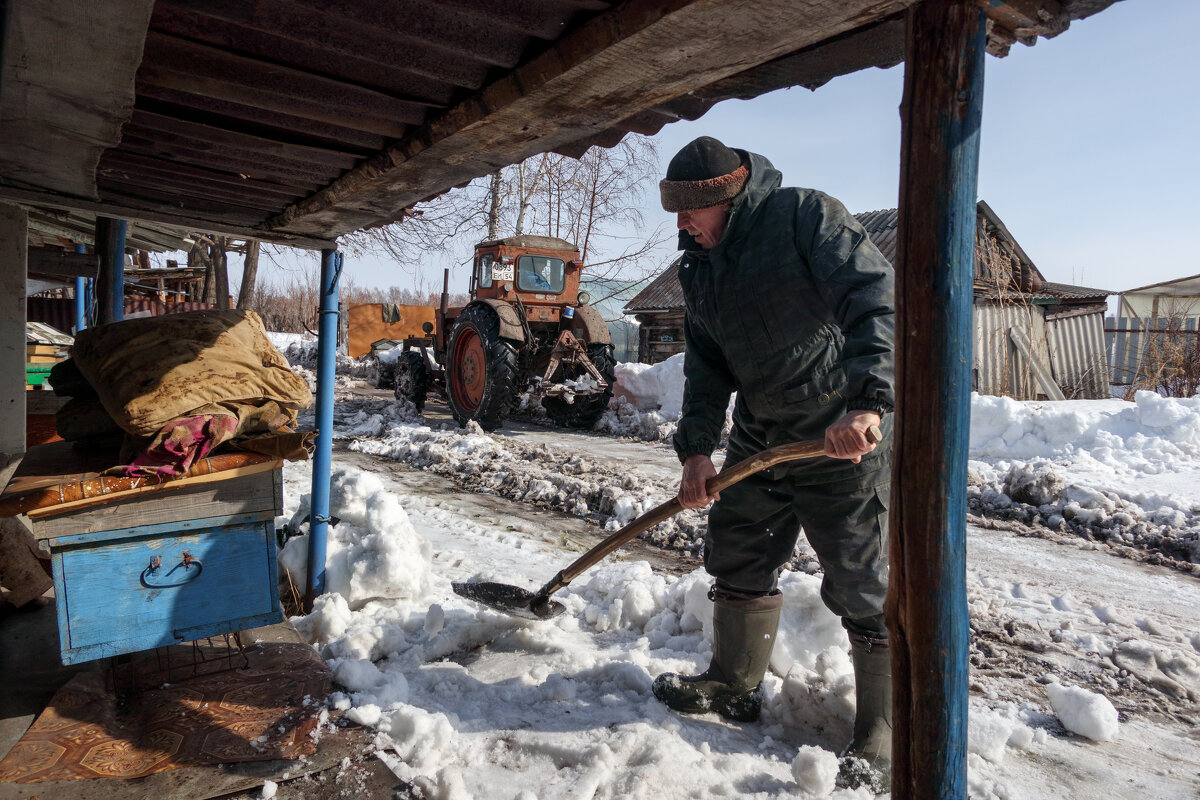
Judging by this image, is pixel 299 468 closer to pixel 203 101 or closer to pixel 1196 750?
pixel 203 101

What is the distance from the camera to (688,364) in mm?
2613

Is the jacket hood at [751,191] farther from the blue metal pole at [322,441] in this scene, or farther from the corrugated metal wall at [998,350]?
the corrugated metal wall at [998,350]

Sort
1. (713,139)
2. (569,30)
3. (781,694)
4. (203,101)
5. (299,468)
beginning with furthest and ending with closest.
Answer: (299,468)
(781,694)
(713,139)
(203,101)
(569,30)

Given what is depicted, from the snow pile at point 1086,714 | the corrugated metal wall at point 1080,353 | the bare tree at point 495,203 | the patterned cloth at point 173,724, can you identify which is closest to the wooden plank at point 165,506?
the patterned cloth at point 173,724

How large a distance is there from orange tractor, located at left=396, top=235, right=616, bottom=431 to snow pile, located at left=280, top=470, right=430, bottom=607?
16.4 ft

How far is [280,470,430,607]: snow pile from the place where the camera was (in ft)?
10.6

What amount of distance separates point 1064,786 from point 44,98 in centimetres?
342

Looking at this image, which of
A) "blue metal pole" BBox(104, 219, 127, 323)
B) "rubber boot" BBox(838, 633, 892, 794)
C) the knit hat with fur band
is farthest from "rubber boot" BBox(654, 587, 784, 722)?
"blue metal pole" BBox(104, 219, 127, 323)

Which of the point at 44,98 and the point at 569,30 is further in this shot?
the point at 44,98

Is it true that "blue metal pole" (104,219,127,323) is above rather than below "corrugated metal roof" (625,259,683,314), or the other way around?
below

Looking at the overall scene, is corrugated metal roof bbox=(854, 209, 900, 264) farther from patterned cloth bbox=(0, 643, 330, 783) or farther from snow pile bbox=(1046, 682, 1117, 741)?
patterned cloth bbox=(0, 643, 330, 783)

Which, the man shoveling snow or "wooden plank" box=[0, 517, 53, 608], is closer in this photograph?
the man shoveling snow

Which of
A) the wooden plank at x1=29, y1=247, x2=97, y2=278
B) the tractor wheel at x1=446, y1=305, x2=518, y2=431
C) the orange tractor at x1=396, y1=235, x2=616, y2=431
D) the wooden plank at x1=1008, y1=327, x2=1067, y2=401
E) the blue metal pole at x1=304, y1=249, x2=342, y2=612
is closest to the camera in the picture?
the blue metal pole at x1=304, y1=249, x2=342, y2=612

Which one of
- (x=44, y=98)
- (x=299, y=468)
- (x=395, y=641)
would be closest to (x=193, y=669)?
(x=395, y=641)
